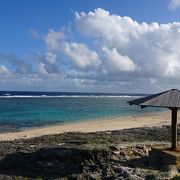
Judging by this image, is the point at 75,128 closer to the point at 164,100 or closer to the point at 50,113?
the point at 164,100

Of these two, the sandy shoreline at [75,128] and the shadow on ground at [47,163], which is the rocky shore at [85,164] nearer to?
the shadow on ground at [47,163]

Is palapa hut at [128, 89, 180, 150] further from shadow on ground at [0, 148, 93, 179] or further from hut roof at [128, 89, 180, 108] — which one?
shadow on ground at [0, 148, 93, 179]

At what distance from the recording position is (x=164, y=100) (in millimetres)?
11828

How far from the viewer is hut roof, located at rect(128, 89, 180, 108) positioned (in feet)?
37.9

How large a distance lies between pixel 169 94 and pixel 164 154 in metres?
1.84

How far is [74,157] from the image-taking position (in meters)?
12.1

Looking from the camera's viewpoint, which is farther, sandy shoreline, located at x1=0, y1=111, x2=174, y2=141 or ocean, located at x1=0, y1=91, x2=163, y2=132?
ocean, located at x1=0, y1=91, x2=163, y2=132

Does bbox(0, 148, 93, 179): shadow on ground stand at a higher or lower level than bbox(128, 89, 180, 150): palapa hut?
lower

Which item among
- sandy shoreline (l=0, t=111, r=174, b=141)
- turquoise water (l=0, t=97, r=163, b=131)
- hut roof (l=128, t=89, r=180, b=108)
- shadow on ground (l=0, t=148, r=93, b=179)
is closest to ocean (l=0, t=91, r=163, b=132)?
turquoise water (l=0, t=97, r=163, b=131)

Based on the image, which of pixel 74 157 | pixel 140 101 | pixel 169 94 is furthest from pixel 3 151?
pixel 169 94

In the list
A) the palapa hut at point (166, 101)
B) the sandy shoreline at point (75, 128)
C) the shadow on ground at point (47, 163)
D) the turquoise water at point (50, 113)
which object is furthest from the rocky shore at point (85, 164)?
the turquoise water at point (50, 113)

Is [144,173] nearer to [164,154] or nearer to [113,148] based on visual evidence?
[164,154]

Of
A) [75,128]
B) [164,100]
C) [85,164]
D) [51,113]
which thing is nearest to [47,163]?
[85,164]

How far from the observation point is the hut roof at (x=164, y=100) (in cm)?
1156
